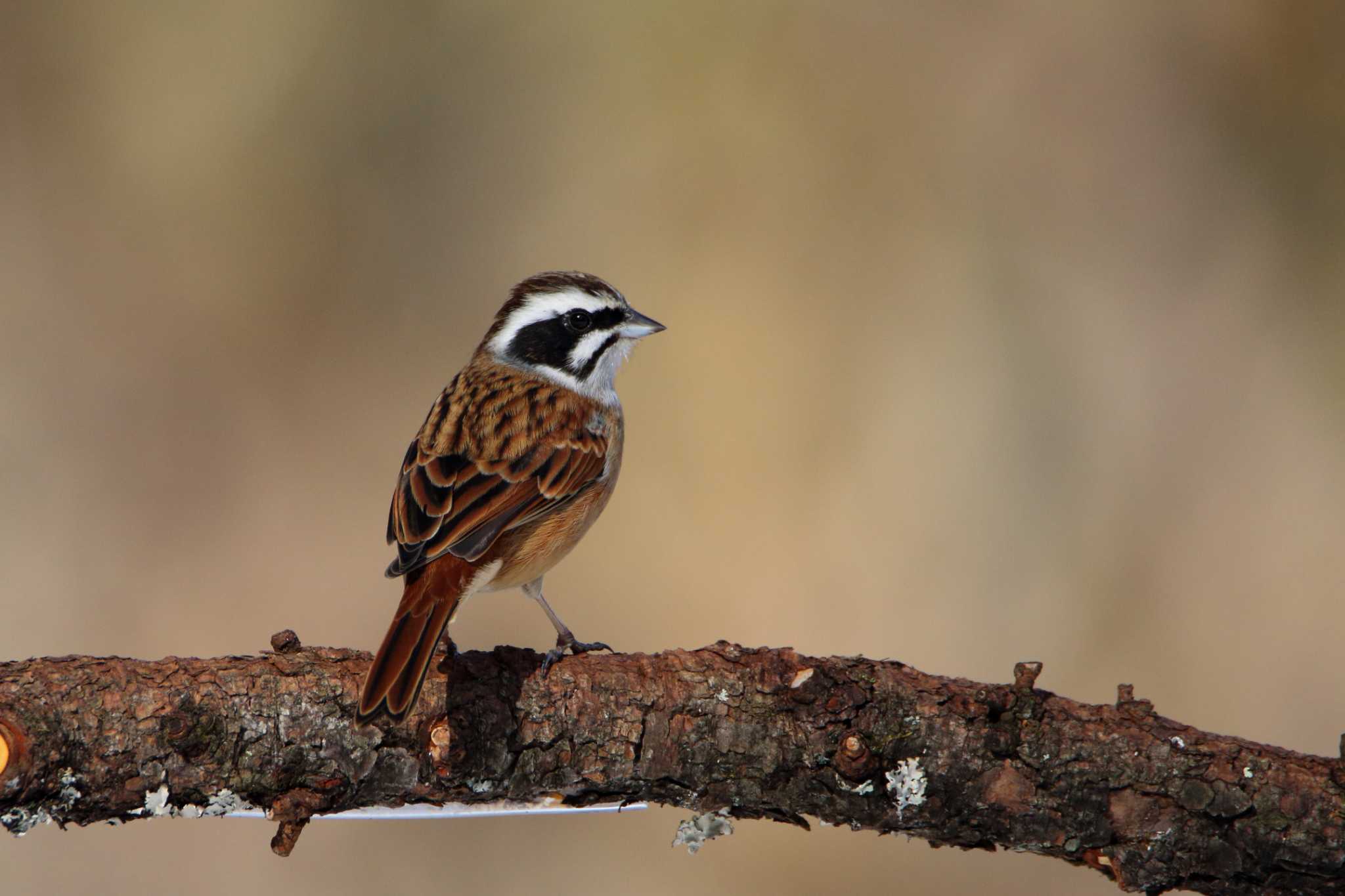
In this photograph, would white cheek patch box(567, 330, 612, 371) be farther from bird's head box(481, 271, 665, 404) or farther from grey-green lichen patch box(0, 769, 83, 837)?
grey-green lichen patch box(0, 769, 83, 837)

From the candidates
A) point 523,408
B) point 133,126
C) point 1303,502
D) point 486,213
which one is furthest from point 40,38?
point 1303,502

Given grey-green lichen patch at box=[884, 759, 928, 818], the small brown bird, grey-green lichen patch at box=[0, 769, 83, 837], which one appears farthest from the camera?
the small brown bird

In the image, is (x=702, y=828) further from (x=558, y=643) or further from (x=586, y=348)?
(x=586, y=348)

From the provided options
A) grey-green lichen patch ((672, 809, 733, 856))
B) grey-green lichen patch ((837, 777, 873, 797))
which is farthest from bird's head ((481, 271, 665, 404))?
grey-green lichen patch ((837, 777, 873, 797))

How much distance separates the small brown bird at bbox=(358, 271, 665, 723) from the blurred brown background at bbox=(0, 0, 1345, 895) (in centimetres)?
184

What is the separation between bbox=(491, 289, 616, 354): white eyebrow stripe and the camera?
226 inches

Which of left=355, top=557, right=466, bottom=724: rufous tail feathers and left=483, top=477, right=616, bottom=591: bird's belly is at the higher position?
left=483, top=477, right=616, bottom=591: bird's belly

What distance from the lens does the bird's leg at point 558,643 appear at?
4.00m

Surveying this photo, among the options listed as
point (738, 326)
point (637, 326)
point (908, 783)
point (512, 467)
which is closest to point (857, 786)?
point (908, 783)

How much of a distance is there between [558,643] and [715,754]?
1.37 m

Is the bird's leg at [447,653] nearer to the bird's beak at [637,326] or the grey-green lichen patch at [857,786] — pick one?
the grey-green lichen patch at [857,786]

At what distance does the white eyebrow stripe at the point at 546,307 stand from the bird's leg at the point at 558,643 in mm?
1235

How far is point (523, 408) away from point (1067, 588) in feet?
12.0

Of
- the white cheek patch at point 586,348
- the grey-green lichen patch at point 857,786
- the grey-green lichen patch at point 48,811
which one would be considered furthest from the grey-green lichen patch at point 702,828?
the white cheek patch at point 586,348
